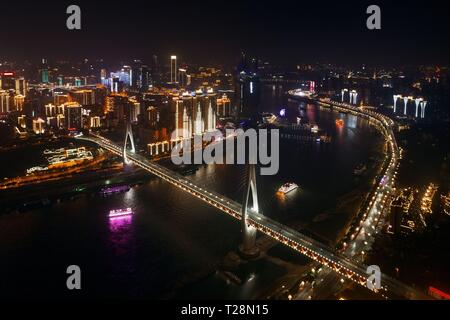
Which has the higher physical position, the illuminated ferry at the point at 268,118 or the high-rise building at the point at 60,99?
the high-rise building at the point at 60,99

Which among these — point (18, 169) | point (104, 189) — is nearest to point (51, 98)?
point (18, 169)

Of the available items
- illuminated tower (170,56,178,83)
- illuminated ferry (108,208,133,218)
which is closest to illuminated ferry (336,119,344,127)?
illuminated tower (170,56,178,83)

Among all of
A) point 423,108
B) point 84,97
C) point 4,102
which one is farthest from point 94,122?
point 423,108

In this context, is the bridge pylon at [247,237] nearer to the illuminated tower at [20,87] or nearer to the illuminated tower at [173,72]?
the illuminated tower at [20,87]

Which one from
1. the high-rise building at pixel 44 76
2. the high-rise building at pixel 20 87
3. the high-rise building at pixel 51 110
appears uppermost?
the high-rise building at pixel 44 76

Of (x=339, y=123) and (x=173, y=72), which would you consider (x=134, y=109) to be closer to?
(x=173, y=72)

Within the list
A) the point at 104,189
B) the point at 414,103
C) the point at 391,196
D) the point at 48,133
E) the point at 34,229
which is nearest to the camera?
the point at 34,229

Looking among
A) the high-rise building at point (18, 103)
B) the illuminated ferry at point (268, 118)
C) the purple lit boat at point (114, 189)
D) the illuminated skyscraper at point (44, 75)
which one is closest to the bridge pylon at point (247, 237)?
the purple lit boat at point (114, 189)
